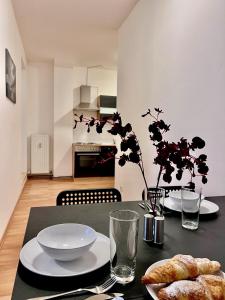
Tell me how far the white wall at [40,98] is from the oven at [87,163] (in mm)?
700

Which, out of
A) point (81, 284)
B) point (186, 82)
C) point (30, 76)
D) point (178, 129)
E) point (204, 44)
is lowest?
point (81, 284)

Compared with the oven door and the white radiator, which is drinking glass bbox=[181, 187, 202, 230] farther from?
the white radiator

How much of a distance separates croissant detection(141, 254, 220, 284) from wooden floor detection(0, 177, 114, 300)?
1.54 meters

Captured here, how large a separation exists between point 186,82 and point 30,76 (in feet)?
15.4

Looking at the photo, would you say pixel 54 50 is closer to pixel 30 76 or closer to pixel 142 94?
pixel 30 76

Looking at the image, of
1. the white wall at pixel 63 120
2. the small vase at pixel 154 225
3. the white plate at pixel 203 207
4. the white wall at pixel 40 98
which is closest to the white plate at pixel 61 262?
the small vase at pixel 154 225

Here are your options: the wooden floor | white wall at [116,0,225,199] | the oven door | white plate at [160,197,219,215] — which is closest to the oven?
the oven door

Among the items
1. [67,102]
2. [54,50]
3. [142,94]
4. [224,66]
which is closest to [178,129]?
[224,66]

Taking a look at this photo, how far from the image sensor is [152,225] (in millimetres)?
872

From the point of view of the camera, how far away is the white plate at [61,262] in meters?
0.66

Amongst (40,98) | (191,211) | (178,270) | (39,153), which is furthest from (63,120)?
(178,270)

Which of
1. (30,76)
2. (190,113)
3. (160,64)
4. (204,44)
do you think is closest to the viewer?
(204,44)

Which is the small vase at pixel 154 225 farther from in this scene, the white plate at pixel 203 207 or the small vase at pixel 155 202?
the white plate at pixel 203 207

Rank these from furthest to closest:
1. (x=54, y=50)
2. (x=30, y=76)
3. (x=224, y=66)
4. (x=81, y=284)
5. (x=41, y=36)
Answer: (x=30, y=76), (x=54, y=50), (x=41, y=36), (x=224, y=66), (x=81, y=284)
